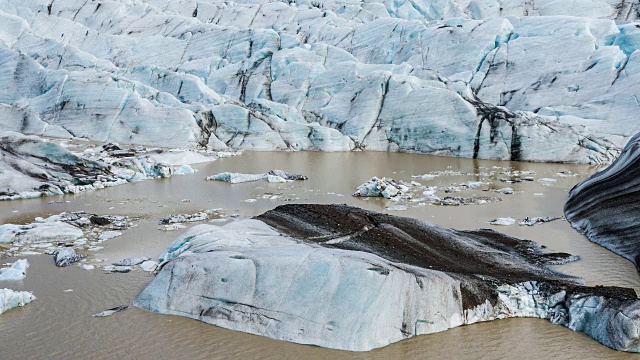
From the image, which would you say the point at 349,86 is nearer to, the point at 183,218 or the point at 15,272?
the point at 183,218

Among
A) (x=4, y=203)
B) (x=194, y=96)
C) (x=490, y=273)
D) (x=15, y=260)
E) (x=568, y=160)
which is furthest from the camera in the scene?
(x=194, y=96)

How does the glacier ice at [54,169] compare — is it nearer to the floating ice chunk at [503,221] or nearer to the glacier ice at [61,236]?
the glacier ice at [61,236]

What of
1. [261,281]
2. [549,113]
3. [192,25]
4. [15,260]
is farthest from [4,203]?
[192,25]

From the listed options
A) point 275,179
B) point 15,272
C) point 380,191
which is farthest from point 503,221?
point 15,272

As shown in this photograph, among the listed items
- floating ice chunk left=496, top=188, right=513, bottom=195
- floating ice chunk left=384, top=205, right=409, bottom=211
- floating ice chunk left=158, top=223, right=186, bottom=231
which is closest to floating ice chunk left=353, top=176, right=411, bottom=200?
floating ice chunk left=384, top=205, right=409, bottom=211

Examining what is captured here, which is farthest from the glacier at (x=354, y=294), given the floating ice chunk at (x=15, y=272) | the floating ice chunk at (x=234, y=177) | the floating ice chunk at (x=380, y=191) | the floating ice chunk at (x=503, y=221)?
the floating ice chunk at (x=234, y=177)

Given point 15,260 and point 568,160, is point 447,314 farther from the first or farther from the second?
point 568,160
